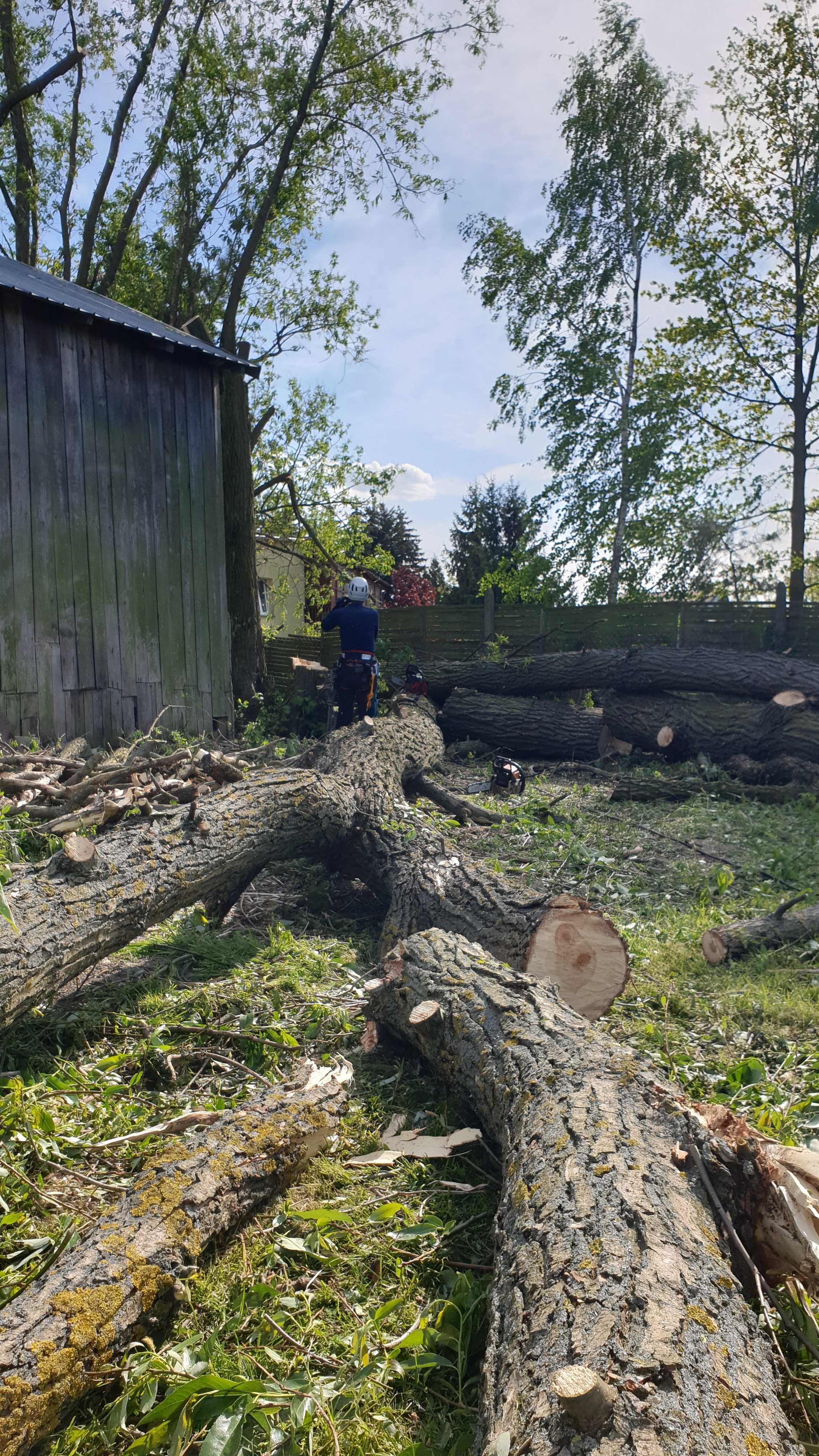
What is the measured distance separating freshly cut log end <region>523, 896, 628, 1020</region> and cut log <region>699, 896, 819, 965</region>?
98cm

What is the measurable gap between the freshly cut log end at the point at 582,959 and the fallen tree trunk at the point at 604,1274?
767 millimetres

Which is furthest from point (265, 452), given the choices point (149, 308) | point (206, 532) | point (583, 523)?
point (206, 532)

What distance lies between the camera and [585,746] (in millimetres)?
11039

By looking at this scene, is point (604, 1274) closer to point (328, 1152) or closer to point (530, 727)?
point (328, 1152)

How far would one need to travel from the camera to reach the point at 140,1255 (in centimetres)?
211

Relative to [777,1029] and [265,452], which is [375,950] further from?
[265,452]

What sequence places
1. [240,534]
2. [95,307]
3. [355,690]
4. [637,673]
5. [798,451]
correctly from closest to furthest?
[95,307]
[355,690]
[240,534]
[637,673]
[798,451]

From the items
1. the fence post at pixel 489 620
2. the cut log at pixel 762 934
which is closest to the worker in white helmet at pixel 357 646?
the cut log at pixel 762 934

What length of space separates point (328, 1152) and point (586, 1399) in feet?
5.44

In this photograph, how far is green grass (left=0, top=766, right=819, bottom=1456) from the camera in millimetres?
1859

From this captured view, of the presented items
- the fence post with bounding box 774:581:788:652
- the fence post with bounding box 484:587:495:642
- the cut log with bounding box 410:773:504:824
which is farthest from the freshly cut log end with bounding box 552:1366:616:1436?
the fence post with bounding box 484:587:495:642

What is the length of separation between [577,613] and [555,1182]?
13863mm

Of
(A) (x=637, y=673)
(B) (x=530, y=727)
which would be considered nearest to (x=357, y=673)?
(B) (x=530, y=727)

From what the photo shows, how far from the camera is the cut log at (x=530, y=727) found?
36.3 feet
